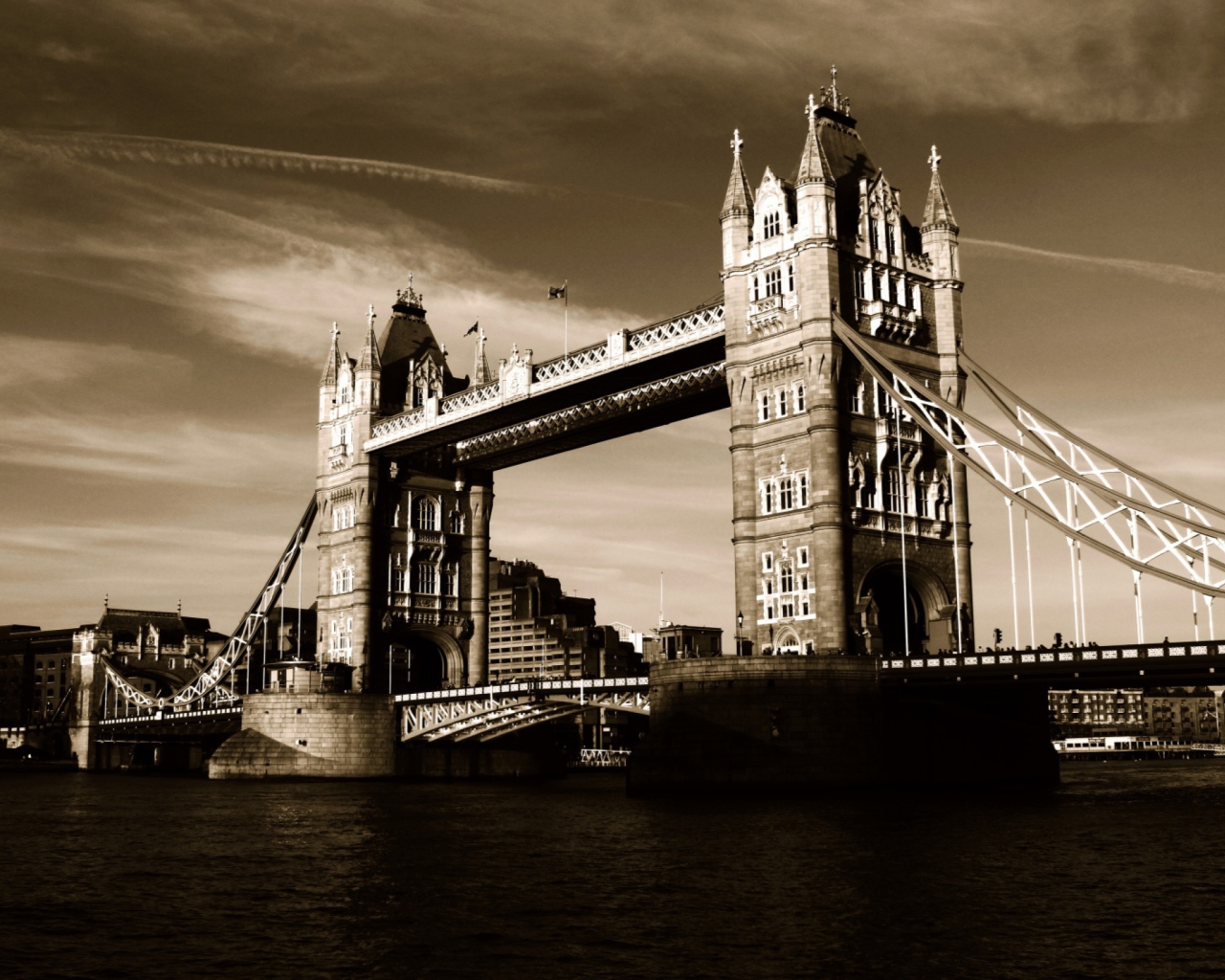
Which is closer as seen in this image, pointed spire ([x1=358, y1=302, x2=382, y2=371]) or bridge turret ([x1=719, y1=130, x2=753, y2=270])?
bridge turret ([x1=719, y1=130, x2=753, y2=270])

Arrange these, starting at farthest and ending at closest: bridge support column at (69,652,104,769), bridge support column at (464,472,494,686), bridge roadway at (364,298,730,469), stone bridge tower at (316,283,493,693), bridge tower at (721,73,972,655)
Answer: bridge support column at (69,652,104,769)
bridge support column at (464,472,494,686)
stone bridge tower at (316,283,493,693)
bridge roadway at (364,298,730,469)
bridge tower at (721,73,972,655)

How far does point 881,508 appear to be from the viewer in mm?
74438

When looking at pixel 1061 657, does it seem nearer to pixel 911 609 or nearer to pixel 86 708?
pixel 911 609

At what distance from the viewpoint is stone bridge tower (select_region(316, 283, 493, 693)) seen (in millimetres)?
107688

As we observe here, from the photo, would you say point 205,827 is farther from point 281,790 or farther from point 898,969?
point 898,969

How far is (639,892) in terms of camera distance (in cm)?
3906

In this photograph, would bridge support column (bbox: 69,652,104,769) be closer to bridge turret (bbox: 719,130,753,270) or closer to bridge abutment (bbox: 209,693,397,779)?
bridge abutment (bbox: 209,693,397,779)

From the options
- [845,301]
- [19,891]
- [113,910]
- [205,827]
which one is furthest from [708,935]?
[845,301]

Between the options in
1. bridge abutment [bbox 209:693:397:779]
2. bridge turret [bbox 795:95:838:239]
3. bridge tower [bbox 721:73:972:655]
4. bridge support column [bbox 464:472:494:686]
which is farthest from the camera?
bridge support column [bbox 464:472:494:686]

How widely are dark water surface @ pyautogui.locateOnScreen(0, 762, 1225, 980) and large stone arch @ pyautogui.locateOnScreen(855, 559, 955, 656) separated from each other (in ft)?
37.0

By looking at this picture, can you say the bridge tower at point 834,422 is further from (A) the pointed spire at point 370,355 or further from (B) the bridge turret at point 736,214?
(A) the pointed spire at point 370,355

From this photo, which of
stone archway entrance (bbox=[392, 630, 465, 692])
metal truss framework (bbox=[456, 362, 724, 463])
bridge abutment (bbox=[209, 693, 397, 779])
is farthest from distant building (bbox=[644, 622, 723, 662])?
stone archway entrance (bbox=[392, 630, 465, 692])

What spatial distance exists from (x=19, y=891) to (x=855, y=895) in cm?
2252

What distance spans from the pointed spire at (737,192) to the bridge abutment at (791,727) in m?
24.6
